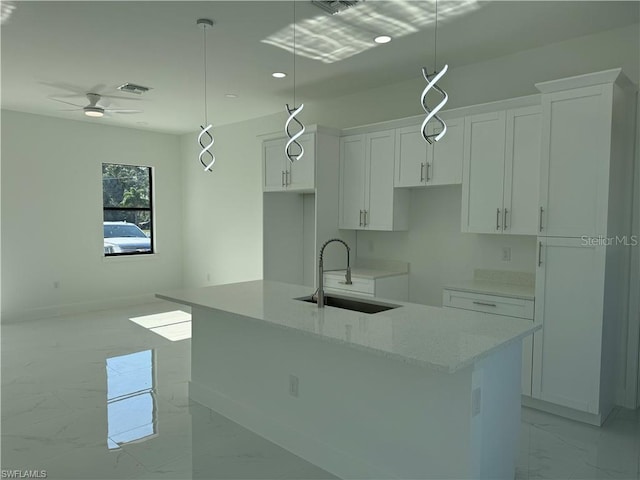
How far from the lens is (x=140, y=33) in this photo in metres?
3.57

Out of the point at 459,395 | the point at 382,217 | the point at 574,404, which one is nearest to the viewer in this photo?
the point at 459,395

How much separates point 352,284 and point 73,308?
4801mm

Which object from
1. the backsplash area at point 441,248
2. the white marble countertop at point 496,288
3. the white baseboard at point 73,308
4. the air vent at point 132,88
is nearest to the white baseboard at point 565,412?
the white marble countertop at point 496,288

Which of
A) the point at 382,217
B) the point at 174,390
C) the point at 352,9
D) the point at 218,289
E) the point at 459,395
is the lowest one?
the point at 174,390

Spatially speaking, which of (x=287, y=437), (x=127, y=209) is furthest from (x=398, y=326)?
(x=127, y=209)

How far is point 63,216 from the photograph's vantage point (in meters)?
6.81

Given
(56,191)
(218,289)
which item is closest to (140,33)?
(218,289)

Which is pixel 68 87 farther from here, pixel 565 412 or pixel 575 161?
pixel 565 412

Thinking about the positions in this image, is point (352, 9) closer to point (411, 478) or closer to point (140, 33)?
point (140, 33)

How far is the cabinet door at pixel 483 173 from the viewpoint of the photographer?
379cm

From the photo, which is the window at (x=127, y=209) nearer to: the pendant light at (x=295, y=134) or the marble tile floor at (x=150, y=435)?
the marble tile floor at (x=150, y=435)

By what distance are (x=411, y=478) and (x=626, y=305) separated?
2415 mm

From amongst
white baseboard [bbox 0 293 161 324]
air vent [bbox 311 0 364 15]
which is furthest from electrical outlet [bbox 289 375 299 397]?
white baseboard [bbox 0 293 161 324]

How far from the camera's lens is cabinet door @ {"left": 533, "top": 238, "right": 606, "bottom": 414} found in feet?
10.4
